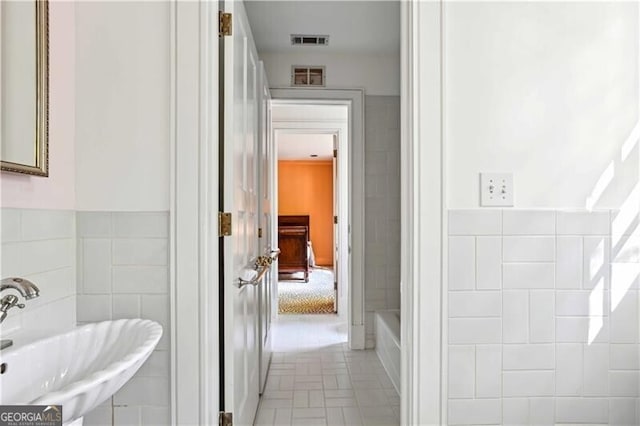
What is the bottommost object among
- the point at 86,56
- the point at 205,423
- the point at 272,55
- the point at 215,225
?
the point at 205,423

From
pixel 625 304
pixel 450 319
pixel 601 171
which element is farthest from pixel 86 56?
pixel 625 304

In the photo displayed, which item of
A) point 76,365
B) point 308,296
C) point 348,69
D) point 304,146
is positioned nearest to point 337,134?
point 348,69

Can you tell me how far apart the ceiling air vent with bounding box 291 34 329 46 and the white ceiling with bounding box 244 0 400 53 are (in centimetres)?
4

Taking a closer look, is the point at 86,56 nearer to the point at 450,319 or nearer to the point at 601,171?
the point at 450,319

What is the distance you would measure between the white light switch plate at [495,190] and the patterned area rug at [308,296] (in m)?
3.35

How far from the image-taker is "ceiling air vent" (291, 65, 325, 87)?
3.18 m

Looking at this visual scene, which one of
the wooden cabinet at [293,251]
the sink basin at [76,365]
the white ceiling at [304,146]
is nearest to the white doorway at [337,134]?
the white ceiling at [304,146]

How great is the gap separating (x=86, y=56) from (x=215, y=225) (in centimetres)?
74

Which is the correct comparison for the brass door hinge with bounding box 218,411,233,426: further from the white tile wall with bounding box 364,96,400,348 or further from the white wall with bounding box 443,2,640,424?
the white tile wall with bounding box 364,96,400,348

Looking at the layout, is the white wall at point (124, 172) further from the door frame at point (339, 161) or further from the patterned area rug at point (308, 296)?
the patterned area rug at point (308, 296)

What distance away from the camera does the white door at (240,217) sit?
57.2 inches

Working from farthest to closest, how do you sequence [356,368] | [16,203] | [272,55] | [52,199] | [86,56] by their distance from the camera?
[272,55], [356,368], [86,56], [52,199], [16,203]

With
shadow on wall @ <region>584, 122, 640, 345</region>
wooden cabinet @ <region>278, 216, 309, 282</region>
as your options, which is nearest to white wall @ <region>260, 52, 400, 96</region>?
shadow on wall @ <region>584, 122, 640, 345</region>

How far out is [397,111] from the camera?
10.8 feet
